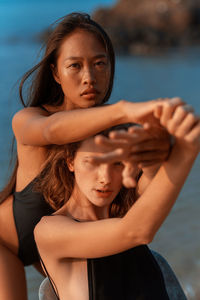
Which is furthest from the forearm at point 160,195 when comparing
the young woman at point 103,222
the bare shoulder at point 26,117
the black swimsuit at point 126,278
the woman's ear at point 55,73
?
the woman's ear at point 55,73

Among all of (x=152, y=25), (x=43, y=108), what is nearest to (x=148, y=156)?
(x=43, y=108)

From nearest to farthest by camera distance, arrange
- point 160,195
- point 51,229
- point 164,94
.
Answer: point 160,195 < point 51,229 < point 164,94

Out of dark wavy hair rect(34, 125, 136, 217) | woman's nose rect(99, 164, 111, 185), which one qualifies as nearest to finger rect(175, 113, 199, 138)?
woman's nose rect(99, 164, 111, 185)

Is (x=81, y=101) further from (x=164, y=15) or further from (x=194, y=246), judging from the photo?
(x=164, y=15)

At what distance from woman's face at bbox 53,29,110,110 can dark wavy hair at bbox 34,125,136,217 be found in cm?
26

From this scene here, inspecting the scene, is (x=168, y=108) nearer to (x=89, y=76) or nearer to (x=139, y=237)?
(x=139, y=237)

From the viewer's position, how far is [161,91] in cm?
1174

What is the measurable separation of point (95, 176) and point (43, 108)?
74cm

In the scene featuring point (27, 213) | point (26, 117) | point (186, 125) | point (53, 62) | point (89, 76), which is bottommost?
point (27, 213)

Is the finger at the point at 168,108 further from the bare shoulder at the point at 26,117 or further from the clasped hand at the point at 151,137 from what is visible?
the bare shoulder at the point at 26,117

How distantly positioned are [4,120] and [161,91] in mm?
4317

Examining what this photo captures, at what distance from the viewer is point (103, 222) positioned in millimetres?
1664

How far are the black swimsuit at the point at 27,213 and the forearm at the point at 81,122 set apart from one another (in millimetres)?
649

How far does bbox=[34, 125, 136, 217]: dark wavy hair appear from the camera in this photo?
2.03m
